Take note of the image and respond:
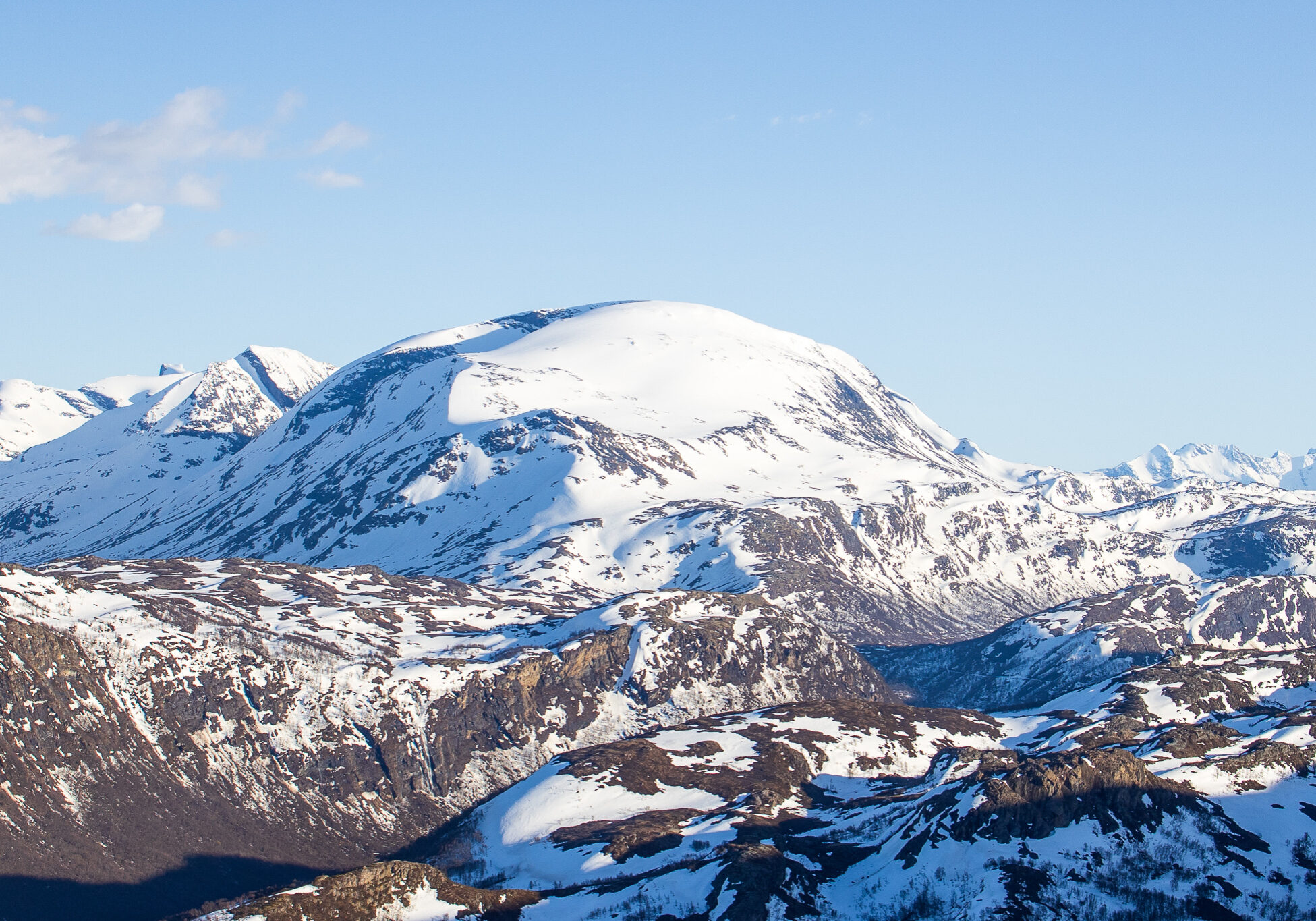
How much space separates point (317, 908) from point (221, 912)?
11935mm

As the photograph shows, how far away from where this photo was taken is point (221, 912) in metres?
199

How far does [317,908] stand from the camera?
654 ft
